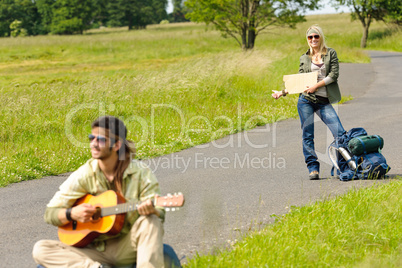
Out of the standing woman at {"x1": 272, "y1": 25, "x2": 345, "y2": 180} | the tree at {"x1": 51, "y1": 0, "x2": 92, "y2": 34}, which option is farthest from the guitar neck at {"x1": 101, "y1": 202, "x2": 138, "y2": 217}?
the tree at {"x1": 51, "y1": 0, "x2": 92, "y2": 34}

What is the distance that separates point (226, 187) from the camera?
7469 millimetres

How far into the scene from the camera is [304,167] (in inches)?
338

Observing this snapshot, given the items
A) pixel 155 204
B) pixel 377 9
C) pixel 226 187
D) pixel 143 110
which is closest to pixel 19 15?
pixel 377 9

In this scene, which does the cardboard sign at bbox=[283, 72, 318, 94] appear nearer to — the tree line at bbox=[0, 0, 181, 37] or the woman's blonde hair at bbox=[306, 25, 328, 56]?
the woman's blonde hair at bbox=[306, 25, 328, 56]

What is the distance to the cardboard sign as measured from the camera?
7195mm

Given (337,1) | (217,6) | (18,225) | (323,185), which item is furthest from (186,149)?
(337,1)

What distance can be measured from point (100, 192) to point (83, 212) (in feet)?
0.76

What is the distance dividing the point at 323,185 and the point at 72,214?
13.7ft

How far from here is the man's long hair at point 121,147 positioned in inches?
156

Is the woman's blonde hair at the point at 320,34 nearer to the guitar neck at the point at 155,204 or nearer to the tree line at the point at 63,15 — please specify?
the guitar neck at the point at 155,204

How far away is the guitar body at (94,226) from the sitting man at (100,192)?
0.05m

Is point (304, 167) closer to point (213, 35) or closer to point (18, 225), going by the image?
point (18, 225)

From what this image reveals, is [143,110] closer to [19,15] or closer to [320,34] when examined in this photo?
[320,34]

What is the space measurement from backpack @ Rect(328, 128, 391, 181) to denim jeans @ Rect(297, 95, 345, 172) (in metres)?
0.17
